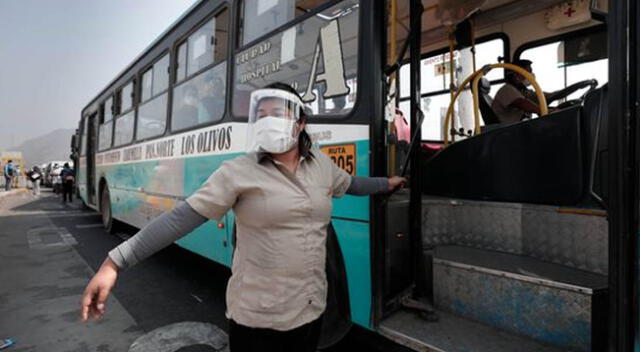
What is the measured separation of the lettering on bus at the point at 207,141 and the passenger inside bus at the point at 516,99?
8.01 feet

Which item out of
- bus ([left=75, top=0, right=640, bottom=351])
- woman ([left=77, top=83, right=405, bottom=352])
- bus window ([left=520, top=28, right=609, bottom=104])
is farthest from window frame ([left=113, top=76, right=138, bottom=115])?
bus window ([left=520, top=28, right=609, bottom=104])

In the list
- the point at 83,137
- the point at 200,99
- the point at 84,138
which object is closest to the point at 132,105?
the point at 200,99

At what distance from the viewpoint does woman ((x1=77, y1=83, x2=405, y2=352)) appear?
1450 millimetres

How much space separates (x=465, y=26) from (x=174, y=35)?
3368 millimetres

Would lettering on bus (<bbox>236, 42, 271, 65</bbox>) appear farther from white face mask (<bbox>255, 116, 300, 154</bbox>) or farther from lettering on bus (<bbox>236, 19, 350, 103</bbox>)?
white face mask (<bbox>255, 116, 300, 154</bbox>)

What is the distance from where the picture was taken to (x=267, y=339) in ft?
4.94

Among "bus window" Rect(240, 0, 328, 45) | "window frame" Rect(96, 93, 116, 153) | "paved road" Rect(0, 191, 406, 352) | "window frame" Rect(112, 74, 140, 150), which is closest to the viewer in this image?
"bus window" Rect(240, 0, 328, 45)

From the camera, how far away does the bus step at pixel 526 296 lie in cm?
183

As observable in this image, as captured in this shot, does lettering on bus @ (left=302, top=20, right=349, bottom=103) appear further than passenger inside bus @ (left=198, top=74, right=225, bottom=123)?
No

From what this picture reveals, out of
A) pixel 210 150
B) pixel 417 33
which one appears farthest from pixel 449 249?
pixel 210 150

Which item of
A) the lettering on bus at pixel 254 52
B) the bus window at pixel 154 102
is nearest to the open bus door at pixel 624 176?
the lettering on bus at pixel 254 52

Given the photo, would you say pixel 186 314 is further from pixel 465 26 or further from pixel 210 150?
pixel 465 26

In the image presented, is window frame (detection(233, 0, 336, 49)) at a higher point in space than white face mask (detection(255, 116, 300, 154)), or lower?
higher

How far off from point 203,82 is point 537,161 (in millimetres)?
3139
